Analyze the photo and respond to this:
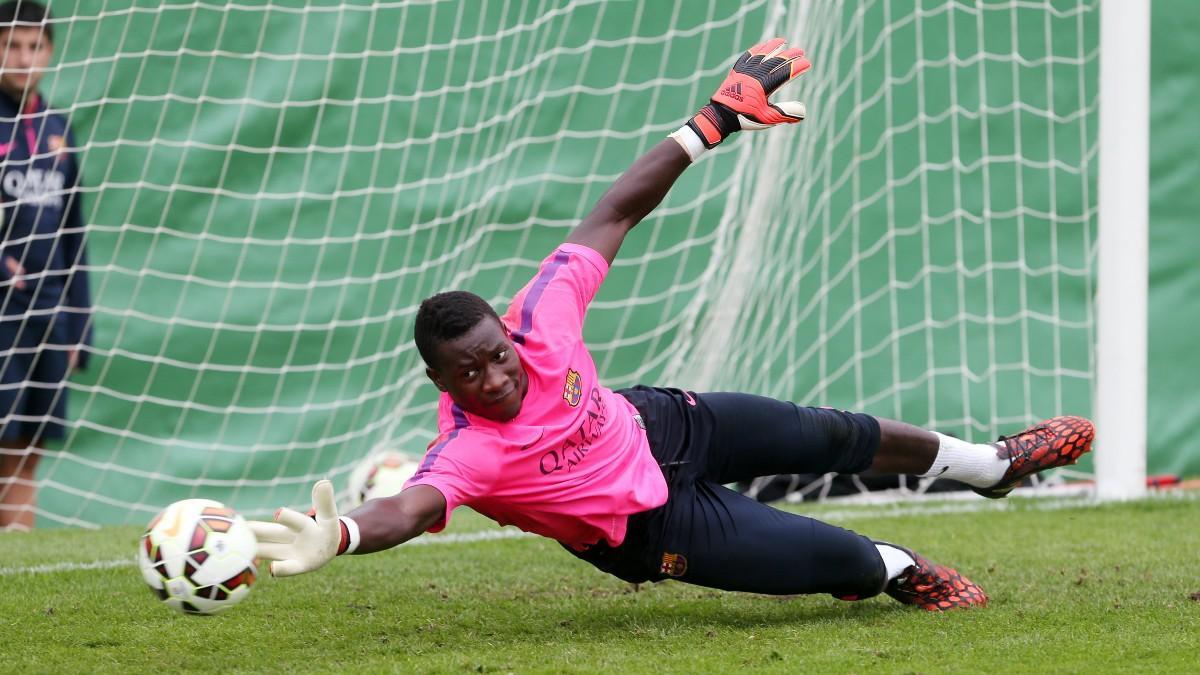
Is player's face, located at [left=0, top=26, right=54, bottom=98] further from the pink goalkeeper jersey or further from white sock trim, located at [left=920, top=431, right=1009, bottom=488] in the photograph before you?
white sock trim, located at [left=920, top=431, right=1009, bottom=488]

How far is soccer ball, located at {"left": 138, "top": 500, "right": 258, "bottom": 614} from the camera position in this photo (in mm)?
3275

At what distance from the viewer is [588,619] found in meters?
4.39

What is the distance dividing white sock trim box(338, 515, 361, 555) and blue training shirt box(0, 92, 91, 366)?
396cm

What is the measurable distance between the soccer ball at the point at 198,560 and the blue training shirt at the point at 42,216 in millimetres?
3850

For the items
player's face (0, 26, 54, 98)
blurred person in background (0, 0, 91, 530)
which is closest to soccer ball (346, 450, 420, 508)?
blurred person in background (0, 0, 91, 530)

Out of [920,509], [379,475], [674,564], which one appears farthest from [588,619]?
[920,509]

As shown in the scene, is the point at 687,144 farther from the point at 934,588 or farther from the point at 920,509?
the point at 920,509

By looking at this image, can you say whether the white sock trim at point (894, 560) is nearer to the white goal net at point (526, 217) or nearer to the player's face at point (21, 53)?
the white goal net at point (526, 217)

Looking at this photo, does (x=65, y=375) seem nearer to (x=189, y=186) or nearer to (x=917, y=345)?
(x=189, y=186)

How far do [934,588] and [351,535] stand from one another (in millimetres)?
1869

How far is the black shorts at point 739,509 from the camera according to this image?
4.10 m

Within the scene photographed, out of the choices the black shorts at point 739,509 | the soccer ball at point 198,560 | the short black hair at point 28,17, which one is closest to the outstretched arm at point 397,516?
the soccer ball at point 198,560

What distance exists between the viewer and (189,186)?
792 centimetres

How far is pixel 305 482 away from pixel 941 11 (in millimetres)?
4428
